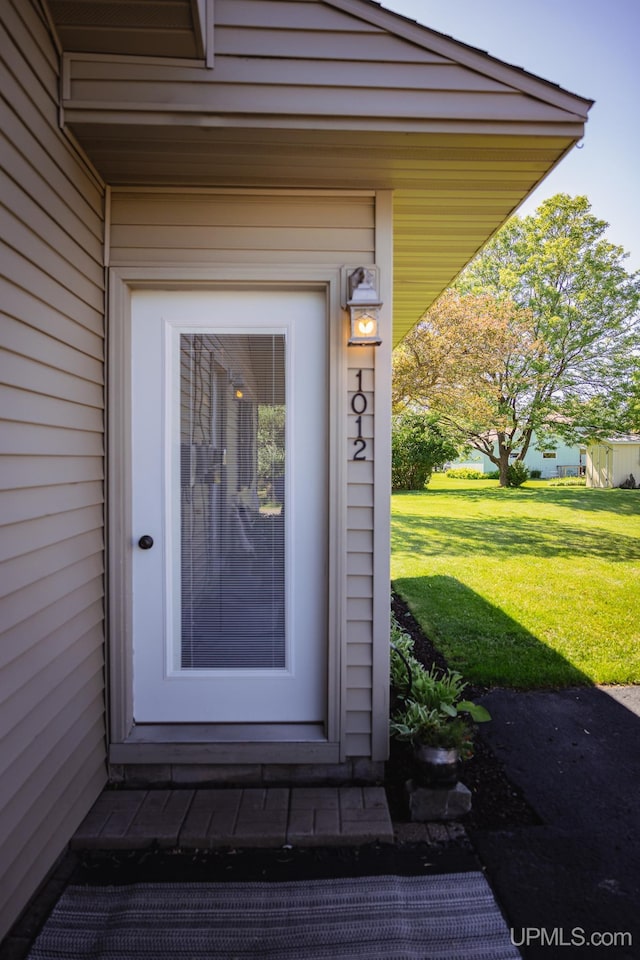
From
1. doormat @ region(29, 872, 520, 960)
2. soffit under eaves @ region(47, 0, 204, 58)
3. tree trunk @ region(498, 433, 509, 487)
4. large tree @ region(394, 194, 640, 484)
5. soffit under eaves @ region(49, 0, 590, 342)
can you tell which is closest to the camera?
doormat @ region(29, 872, 520, 960)

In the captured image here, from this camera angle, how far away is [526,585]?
593cm

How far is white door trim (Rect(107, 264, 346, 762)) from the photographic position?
2.17 m

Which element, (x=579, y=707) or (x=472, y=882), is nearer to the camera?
(x=472, y=882)

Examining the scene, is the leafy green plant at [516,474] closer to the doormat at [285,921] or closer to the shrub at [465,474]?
the shrub at [465,474]

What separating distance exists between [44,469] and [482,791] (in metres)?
2.10

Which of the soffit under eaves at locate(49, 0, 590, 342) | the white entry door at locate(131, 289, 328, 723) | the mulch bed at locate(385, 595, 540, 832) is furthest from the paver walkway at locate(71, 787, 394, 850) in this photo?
the soffit under eaves at locate(49, 0, 590, 342)

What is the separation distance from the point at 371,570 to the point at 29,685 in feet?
4.19

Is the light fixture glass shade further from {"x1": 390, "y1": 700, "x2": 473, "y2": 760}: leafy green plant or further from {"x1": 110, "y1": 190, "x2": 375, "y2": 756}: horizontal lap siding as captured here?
{"x1": 390, "y1": 700, "x2": 473, "y2": 760}: leafy green plant

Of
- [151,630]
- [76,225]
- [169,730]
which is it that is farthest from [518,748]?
[76,225]

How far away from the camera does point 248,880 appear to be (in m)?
1.74

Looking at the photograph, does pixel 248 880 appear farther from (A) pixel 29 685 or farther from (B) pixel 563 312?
(B) pixel 563 312

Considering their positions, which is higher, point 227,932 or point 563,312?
point 563,312

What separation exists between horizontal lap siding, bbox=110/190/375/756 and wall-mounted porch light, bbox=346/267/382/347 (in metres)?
0.10

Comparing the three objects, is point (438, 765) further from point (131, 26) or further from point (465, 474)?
point (465, 474)
